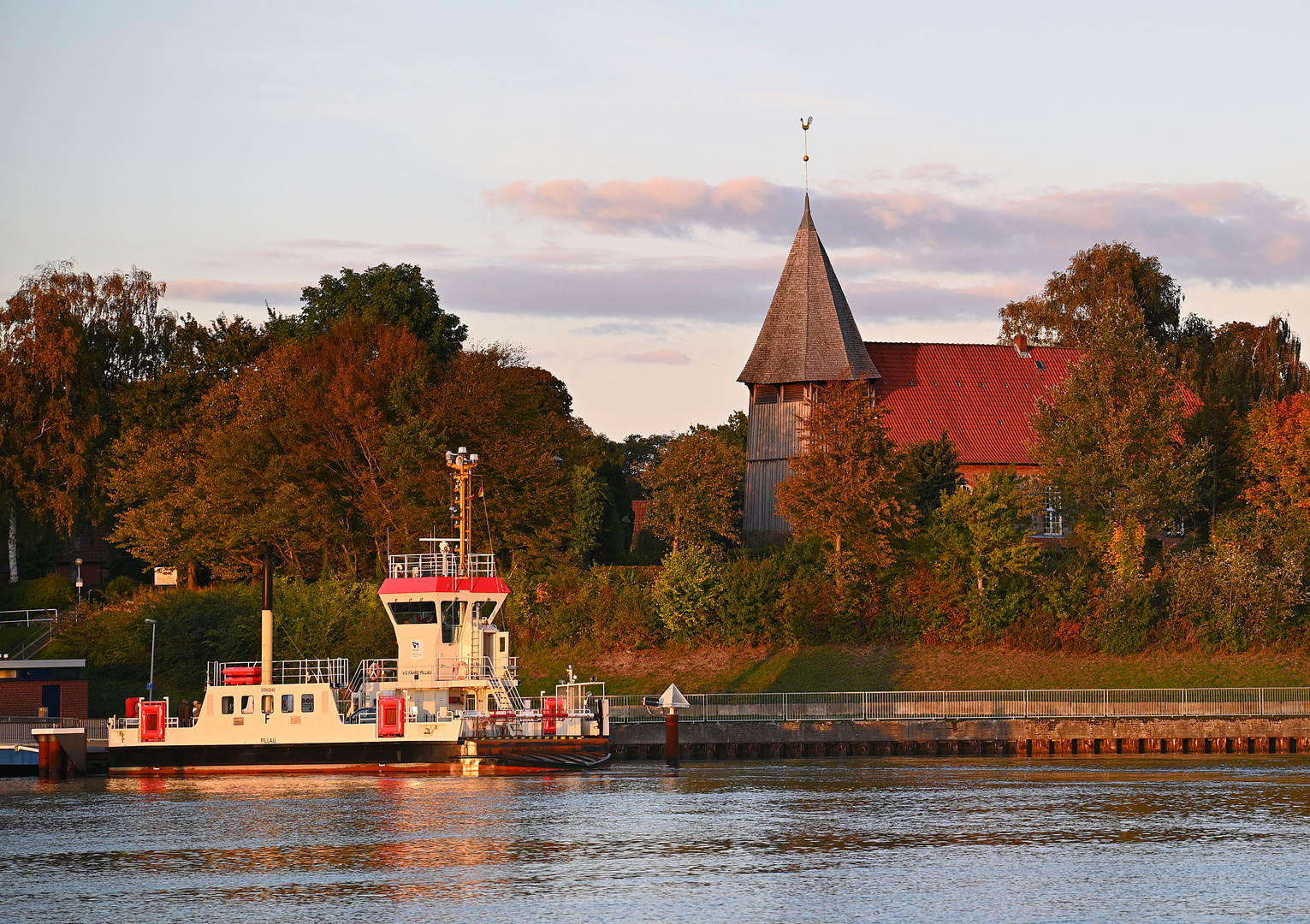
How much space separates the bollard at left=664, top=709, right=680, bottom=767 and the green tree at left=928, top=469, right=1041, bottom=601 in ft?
60.3

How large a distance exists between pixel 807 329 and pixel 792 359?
156cm

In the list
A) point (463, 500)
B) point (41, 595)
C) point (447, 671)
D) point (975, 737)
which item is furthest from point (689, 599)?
point (41, 595)

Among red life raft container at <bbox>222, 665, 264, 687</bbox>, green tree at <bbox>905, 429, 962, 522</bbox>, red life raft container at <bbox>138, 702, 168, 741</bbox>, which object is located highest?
green tree at <bbox>905, 429, 962, 522</bbox>

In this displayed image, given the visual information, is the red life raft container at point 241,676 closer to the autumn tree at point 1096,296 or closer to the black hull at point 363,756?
the black hull at point 363,756

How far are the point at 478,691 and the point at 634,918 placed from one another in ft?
67.5

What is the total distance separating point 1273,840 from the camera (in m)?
33.1

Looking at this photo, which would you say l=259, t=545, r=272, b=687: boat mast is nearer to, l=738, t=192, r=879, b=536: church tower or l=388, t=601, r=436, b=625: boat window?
l=388, t=601, r=436, b=625: boat window

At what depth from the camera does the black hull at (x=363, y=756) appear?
4450 cm

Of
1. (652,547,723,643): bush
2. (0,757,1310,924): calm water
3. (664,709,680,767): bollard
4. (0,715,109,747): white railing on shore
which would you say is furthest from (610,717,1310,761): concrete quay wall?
(0,715,109,747): white railing on shore

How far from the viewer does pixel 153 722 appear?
45.9 m

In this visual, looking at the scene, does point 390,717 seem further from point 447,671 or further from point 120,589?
point 120,589

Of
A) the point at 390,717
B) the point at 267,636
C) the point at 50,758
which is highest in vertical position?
the point at 267,636

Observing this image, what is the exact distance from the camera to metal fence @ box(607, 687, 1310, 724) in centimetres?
5153

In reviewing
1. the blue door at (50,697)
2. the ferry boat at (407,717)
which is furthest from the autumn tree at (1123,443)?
the blue door at (50,697)
